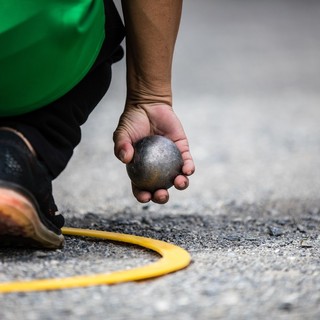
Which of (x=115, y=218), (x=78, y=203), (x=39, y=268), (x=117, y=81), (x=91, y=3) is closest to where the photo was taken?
(x=39, y=268)

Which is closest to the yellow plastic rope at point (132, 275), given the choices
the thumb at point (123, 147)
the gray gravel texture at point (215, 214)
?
the gray gravel texture at point (215, 214)

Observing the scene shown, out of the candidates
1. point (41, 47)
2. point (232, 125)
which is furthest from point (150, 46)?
point (232, 125)

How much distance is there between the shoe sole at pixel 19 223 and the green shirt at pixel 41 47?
1.04 ft

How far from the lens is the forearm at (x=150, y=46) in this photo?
9.32ft

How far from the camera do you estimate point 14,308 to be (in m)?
1.96

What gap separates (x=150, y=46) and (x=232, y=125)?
145 inches

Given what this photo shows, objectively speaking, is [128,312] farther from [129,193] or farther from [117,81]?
[117,81]

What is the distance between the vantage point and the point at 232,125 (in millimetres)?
6523

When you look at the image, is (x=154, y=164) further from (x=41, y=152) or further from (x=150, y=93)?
(x=41, y=152)

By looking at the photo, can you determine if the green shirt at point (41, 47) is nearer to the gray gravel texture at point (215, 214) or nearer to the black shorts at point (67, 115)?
the black shorts at point (67, 115)

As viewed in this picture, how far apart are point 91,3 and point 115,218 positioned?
121 centimetres

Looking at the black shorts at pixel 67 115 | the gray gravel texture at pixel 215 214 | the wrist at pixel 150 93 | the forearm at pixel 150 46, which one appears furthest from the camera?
the wrist at pixel 150 93

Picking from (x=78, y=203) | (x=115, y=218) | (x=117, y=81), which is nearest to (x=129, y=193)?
(x=78, y=203)

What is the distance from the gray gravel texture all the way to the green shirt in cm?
47
